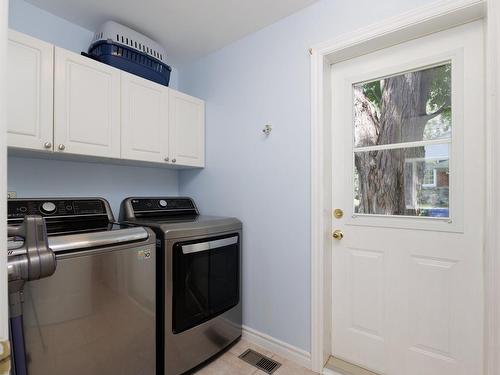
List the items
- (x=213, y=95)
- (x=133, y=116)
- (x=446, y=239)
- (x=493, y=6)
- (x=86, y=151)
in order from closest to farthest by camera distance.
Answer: (x=493, y=6)
(x=446, y=239)
(x=86, y=151)
(x=133, y=116)
(x=213, y=95)

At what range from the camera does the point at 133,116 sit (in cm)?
188

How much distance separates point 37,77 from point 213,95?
1.24m

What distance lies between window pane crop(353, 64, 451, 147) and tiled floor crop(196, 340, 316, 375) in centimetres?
153

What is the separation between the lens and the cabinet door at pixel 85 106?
5.02 ft

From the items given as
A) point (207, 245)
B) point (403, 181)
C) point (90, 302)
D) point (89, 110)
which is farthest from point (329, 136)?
point (90, 302)

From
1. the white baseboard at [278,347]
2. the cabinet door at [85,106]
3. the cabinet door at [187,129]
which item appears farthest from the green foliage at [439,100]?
the cabinet door at [85,106]

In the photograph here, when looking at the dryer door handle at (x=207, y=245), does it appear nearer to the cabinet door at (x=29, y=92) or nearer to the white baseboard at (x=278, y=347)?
the white baseboard at (x=278, y=347)

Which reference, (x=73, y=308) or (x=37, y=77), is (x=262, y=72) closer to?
(x=37, y=77)

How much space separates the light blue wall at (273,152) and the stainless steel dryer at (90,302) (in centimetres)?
80

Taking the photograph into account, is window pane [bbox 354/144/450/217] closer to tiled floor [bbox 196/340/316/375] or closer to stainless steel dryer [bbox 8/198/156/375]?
tiled floor [bbox 196/340/316/375]

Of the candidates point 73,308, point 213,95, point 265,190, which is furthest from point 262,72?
point 73,308

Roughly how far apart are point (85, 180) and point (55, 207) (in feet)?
1.24

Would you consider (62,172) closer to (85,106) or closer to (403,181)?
(85,106)

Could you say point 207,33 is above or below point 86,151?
above
